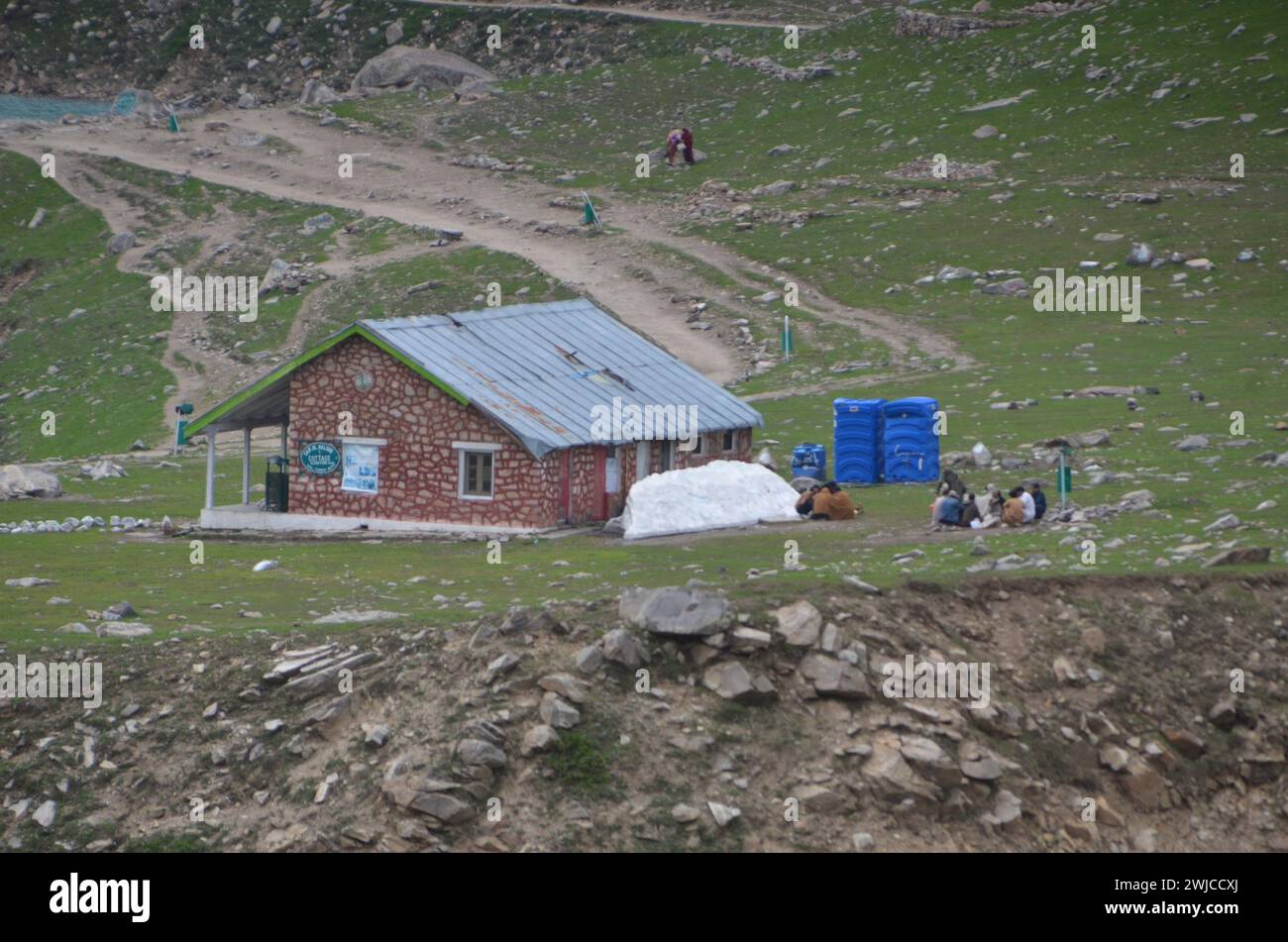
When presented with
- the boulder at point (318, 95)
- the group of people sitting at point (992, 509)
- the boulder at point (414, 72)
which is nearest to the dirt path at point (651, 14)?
the boulder at point (414, 72)

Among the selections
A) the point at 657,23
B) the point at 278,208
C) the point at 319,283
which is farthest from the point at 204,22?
the point at 319,283

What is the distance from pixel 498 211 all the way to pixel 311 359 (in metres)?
38.7

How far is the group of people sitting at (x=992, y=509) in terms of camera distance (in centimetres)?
3741

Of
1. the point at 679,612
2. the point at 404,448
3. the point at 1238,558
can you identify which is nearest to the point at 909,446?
the point at 404,448

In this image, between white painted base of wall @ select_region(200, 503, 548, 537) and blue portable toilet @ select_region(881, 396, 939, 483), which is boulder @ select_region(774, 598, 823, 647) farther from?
blue portable toilet @ select_region(881, 396, 939, 483)

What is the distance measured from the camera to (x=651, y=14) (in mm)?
104562

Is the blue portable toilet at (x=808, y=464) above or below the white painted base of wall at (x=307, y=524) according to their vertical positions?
above

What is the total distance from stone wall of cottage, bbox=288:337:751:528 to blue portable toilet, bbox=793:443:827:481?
381 centimetres

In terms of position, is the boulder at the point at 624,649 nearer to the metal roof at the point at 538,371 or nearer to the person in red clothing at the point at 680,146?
the metal roof at the point at 538,371

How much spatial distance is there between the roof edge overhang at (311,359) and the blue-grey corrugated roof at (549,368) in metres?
0.10

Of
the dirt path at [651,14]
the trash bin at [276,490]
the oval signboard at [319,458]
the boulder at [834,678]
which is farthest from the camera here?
the dirt path at [651,14]

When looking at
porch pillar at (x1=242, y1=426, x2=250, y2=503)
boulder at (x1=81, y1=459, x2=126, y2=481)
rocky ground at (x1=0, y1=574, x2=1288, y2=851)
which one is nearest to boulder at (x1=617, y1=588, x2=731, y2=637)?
rocky ground at (x1=0, y1=574, x2=1288, y2=851)

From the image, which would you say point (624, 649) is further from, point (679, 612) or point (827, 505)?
point (827, 505)

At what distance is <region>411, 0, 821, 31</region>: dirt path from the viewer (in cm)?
10100
